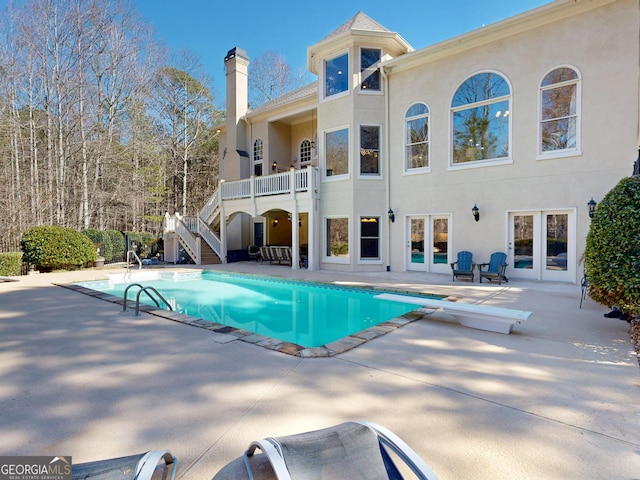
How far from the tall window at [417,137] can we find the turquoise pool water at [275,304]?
5.61 m

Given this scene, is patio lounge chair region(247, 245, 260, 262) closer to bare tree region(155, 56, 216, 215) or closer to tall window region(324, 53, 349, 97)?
tall window region(324, 53, 349, 97)

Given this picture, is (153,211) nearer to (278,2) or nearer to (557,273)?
(278,2)

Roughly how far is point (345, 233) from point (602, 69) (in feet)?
29.0

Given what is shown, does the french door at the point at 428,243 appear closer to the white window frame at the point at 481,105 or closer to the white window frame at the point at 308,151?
the white window frame at the point at 481,105

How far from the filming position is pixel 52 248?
12.6 meters

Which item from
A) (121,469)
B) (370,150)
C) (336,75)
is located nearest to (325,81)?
(336,75)

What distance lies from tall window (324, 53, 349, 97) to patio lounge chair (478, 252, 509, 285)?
813 cm

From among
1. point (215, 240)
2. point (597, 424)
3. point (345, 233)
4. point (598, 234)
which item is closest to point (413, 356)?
point (597, 424)

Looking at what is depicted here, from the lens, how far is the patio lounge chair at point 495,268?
965 cm

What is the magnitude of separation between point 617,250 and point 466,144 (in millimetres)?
7148

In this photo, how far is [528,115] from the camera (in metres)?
9.89

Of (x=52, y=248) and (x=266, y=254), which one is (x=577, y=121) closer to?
(x=266, y=254)

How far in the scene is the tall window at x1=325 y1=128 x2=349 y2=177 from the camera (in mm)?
12914

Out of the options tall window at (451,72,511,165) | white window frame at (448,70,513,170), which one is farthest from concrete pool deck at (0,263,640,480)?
tall window at (451,72,511,165)
